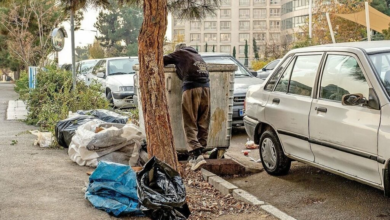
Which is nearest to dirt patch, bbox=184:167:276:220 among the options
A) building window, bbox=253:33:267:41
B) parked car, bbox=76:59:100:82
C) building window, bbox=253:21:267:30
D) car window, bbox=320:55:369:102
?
car window, bbox=320:55:369:102

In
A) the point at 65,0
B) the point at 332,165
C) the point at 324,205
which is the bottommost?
the point at 324,205

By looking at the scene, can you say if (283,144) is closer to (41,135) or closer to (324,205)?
(324,205)

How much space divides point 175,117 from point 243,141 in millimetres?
3200

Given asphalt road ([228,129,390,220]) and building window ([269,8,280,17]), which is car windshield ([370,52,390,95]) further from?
building window ([269,8,280,17])

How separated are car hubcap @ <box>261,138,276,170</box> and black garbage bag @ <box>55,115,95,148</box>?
→ 317 cm

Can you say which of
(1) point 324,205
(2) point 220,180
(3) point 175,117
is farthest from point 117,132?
(1) point 324,205

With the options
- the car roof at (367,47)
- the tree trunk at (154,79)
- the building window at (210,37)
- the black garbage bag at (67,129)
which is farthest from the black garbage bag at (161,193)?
the building window at (210,37)

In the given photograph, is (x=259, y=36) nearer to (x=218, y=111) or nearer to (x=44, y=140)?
(x=44, y=140)

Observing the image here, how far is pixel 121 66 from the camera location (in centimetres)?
1656

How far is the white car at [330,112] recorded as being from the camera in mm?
5133

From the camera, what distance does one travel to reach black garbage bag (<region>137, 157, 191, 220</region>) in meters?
4.61

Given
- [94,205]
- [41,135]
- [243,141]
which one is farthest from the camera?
[243,141]

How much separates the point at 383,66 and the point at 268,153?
7.11 ft

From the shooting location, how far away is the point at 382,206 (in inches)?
221
